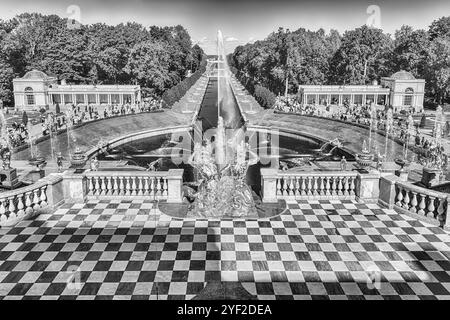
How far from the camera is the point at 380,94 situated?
90.5 metres

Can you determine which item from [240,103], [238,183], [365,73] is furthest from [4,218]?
[365,73]

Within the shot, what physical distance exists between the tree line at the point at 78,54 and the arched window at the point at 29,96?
4.03 m

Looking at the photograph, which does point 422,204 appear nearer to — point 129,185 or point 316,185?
point 316,185

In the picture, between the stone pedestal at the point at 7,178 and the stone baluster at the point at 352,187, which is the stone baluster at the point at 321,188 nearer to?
the stone baluster at the point at 352,187

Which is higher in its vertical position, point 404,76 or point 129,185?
point 404,76

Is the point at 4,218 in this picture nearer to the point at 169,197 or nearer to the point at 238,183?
the point at 169,197

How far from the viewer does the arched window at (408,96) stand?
3396 inches

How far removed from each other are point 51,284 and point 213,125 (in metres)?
61.8

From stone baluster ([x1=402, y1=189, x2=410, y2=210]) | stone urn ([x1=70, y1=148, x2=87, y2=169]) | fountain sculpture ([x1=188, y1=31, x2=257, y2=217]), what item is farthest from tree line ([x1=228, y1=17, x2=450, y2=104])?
stone baluster ([x1=402, y1=189, x2=410, y2=210])

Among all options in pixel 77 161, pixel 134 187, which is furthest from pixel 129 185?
pixel 77 161

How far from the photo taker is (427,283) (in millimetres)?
12625

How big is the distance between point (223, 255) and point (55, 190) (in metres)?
8.09

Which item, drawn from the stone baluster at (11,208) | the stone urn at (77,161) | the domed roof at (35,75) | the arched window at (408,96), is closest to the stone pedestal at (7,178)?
the stone urn at (77,161)

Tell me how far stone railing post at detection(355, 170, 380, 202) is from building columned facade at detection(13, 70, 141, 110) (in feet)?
242
